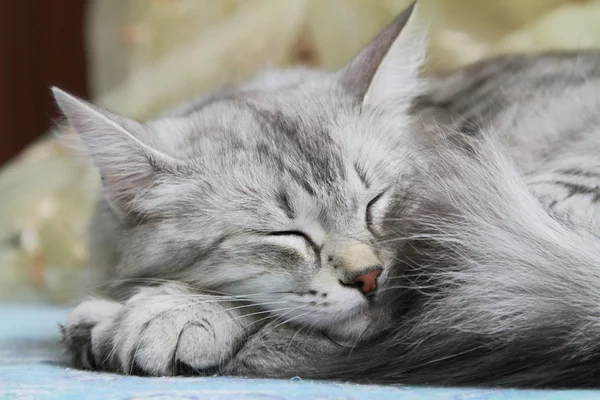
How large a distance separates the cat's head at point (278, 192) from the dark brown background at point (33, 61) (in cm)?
223

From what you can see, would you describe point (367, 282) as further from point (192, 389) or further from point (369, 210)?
point (192, 389)

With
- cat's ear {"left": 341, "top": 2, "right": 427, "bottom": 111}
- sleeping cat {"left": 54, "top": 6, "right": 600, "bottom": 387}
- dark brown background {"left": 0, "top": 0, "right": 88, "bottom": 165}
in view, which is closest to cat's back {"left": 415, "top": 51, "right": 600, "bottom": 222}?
sleeping cat {"left": 54, "top": 6, "right": 600, "bottom": 387}

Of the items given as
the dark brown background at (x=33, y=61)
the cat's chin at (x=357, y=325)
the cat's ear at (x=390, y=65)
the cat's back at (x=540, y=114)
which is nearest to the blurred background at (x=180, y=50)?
the dark brown background at (x=33, y=61)

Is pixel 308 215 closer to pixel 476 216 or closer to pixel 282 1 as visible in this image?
pixel 476 216

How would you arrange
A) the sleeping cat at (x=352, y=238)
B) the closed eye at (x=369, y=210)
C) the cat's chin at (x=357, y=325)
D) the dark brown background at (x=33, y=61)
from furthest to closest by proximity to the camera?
the dark brown background at (x=33, y=61), the closed eye at (x=369, y=210), the cat's chin at (x=357, y=325), the sleeping cat at (x=352, y=238)

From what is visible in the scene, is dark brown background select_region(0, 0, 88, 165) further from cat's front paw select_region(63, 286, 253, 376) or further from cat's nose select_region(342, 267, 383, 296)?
cat's nose select_region(342, 267, 383, 296)

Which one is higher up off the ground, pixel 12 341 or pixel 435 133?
pixel 435 133

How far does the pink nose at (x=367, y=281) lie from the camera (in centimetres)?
106

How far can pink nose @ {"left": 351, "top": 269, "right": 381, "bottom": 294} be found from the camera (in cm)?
106

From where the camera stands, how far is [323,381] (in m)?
0.95

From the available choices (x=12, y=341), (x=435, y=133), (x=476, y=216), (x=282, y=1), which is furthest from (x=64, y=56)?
(x=476, y=216)

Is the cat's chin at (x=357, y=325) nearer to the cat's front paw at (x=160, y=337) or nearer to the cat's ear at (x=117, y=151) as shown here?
the cat's front paw at (x=160, y=337)

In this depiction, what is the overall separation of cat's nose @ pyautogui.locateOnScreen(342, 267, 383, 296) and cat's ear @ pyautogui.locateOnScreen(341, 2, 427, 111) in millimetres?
434

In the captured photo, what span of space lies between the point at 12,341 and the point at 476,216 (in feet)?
3.04
